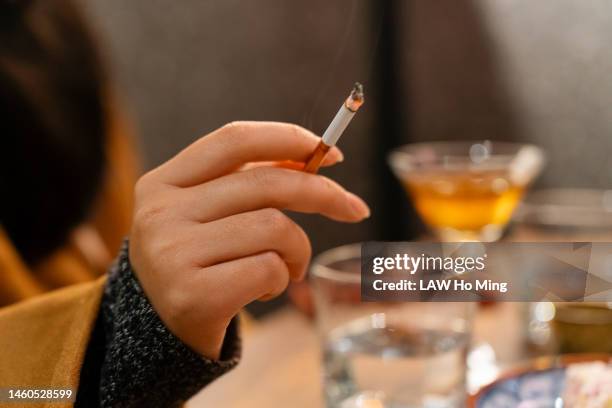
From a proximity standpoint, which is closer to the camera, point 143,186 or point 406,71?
point 143,186

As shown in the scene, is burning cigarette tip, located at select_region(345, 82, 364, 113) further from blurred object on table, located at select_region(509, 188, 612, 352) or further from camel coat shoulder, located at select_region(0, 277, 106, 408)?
blurred object on table, located at select_region(509, 188, 612, 352)

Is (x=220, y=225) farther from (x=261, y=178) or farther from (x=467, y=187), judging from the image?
(x=467, y=187)

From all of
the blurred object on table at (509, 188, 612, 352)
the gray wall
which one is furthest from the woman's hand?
the gray wall

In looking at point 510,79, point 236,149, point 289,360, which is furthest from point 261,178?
point 510,79

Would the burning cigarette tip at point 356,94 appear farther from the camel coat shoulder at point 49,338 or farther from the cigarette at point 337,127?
the camel coat shoulder at point 49,338

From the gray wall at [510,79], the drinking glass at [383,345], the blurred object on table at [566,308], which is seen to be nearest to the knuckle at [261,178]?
the drinking glass at [383,345]

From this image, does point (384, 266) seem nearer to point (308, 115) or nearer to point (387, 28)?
point (308, 115)
